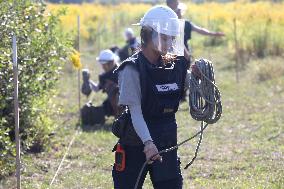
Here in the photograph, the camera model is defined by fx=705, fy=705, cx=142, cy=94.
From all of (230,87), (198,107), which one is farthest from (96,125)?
(198,107)

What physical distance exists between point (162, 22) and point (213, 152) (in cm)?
443

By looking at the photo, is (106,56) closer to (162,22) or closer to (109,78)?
(109,78)

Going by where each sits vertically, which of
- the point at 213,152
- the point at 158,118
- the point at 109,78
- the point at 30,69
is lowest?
the point at 213,152

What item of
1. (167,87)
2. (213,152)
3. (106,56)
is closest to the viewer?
(167,87)

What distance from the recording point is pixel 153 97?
4273 mm

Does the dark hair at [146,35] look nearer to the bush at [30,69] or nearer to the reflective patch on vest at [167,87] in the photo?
the reflective patch on vest at [167,87]

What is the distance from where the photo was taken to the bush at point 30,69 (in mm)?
7020

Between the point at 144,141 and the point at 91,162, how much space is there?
3998 millimetres

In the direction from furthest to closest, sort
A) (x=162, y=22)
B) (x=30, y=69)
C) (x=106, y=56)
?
1. (x=106, y=56)
2. (x=30, y=69)
3. (x=162, y=22)

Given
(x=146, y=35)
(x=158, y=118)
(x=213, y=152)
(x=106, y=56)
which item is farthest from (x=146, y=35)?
(x=106, y=56)

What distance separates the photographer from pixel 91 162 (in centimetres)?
805

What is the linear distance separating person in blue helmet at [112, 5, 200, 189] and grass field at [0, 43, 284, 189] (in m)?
2.44

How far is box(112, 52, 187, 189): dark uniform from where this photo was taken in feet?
14.0

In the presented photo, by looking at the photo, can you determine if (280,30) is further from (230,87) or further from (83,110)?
(83,110)
